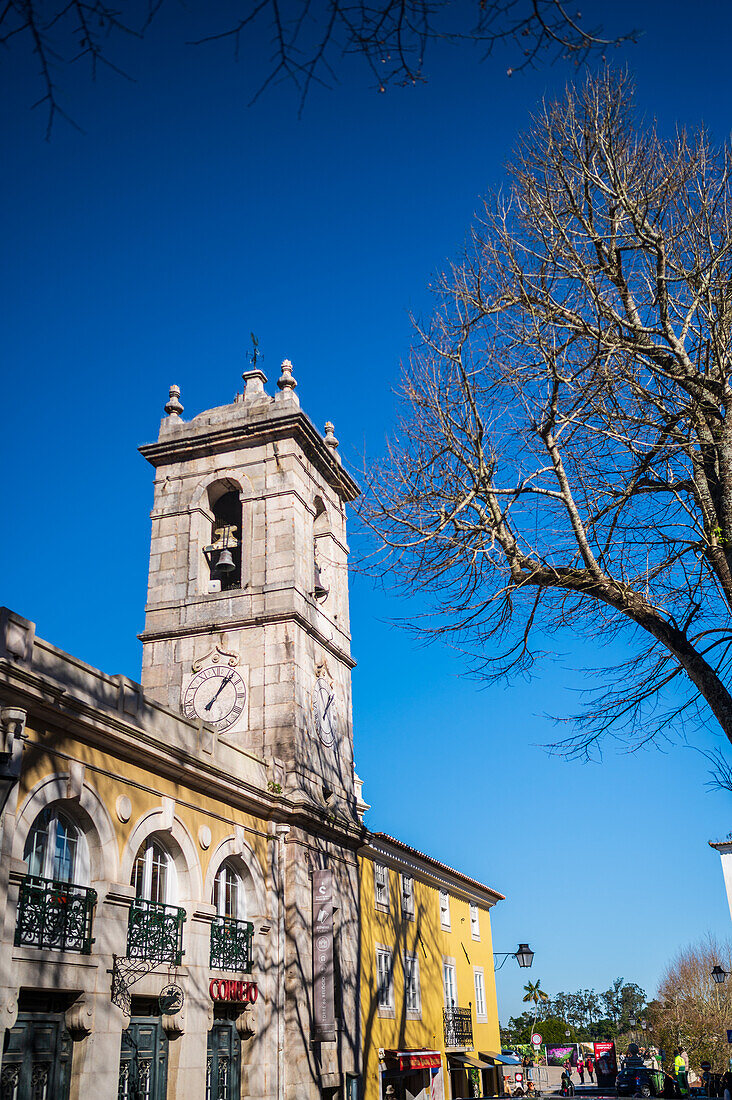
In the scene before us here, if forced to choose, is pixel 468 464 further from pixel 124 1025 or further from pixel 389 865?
pixel 389 865

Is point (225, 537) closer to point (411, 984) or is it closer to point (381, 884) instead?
point (381, 884)

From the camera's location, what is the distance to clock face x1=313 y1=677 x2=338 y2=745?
21703 millimetres

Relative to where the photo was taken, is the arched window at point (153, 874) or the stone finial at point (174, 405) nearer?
the arched window at point (153, 874)

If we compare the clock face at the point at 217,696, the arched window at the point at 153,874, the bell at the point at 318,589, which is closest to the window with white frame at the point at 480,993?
the bell at the point at 318,589

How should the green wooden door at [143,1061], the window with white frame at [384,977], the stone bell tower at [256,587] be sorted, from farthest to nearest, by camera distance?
1. the window with white frame at [384,977]
2. the stone bell tower at [256,587]
3. the green wooden door at [143,1061]

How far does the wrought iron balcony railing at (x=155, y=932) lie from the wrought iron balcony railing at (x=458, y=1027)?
59.7 feet

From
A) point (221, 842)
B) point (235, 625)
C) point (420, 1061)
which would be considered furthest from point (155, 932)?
point (420, 1061)

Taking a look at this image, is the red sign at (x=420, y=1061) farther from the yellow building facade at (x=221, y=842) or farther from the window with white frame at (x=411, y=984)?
the window with white frame at (x=411, y=984)

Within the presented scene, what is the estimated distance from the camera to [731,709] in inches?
311

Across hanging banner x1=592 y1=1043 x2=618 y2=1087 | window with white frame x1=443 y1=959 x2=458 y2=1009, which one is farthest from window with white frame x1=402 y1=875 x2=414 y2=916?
hanging banner x1=592 y1=1043 x2=618 y2=1087

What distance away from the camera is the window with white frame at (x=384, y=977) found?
24.4 m

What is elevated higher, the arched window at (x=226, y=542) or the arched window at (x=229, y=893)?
the arched window at (x=226, y=542)

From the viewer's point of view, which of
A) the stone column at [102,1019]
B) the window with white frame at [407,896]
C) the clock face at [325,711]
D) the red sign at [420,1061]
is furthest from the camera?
the window with white frame at [407,896]

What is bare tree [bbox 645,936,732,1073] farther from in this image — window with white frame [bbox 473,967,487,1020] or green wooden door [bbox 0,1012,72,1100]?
green wooden door [bbox 0,1012,72,1100]
